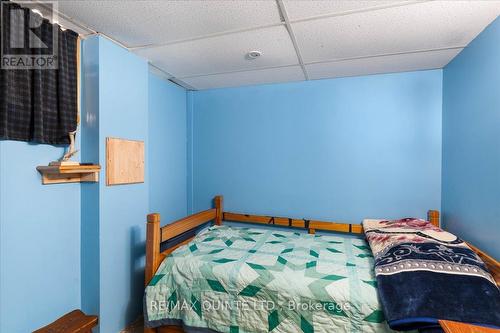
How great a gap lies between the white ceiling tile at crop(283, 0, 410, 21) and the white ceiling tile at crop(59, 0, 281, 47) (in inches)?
3.6

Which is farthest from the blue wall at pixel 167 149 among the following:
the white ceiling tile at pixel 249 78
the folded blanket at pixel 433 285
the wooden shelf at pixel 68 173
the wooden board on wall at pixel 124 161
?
the folded blanket at pixel 433 285

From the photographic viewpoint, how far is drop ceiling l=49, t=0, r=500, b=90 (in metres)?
1.25

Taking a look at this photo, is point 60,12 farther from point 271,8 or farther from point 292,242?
point 292,242

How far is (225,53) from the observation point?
177 cm

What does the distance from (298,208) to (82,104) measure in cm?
195

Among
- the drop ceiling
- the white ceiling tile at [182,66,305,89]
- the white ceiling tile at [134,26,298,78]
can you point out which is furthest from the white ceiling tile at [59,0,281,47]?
the white ceiling tile at [182,66,305,89]

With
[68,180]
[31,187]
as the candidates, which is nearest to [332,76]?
[68,180]

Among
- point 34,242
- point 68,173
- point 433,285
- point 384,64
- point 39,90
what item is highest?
point 384,64

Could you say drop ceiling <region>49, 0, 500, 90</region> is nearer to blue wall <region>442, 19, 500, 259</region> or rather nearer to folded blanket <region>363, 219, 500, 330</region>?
blue wall <region>442, 19, 500, 259</region>

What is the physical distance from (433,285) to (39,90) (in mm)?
2276

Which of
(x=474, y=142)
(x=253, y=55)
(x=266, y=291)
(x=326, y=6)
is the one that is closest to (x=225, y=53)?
(x=253, y=55)

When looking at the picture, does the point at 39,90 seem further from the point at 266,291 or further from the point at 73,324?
the point at 266,291

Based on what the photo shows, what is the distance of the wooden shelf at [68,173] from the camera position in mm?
1340

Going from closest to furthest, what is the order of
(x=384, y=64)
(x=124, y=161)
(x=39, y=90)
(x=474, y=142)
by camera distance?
(x=39, y=90)
(x=474, y=142)
(x=124, y=161)
(x=384, y=64)
